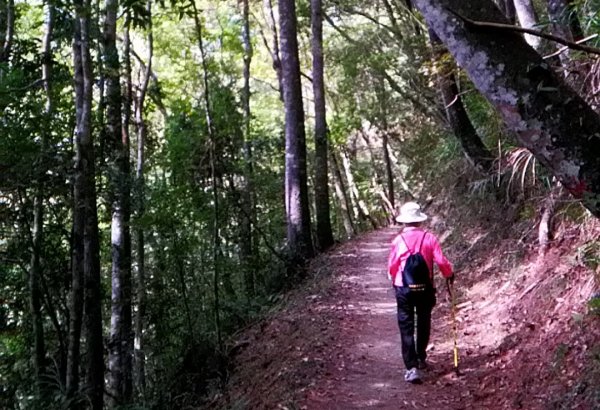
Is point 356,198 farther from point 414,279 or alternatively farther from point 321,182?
point 414,279

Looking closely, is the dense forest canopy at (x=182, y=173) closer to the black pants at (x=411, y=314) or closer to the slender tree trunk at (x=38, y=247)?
the slender tree trunk at (x=38, y=247)

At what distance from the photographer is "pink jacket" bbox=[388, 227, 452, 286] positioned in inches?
258

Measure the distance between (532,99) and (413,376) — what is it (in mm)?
3873

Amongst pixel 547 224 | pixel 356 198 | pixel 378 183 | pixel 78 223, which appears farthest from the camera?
pixel 378 183

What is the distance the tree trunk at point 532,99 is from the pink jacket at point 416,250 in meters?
2.94

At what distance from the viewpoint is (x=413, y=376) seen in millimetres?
6590

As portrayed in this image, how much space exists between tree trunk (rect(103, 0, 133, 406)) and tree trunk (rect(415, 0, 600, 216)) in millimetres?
8770

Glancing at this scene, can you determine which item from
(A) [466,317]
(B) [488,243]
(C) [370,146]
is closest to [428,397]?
(A) [466,317]

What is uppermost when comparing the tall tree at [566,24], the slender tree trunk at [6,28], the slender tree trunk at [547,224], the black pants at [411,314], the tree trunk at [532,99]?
the slender tree trunk at [6,28]

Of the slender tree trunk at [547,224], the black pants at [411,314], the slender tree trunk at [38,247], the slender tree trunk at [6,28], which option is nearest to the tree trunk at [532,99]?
the black pants at [411,314]

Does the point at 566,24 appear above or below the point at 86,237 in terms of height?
above

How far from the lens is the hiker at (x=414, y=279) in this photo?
257 inches

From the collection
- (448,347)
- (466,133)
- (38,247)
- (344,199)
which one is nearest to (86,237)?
(38,247)

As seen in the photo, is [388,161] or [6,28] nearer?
[6,28]
